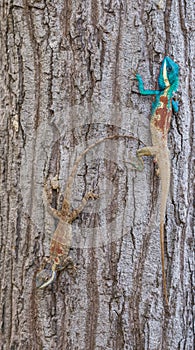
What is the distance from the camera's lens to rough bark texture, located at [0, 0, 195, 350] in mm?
1837

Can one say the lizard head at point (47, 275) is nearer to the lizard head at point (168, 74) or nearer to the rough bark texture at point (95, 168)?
the rough bark texture at point (95, 168)

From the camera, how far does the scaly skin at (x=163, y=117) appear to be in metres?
1.84

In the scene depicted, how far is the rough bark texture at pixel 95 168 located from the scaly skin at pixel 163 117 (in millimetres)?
29

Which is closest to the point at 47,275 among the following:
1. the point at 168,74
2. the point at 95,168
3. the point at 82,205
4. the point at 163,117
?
the point at 82,205

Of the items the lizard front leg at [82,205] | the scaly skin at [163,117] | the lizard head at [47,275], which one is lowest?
the lizard head at [47,275]

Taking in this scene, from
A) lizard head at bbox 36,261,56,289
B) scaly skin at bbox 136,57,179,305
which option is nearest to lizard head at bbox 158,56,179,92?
scaly skin at bbox 136,57,179,305

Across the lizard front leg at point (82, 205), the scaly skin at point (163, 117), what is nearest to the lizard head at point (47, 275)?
the lizard front leg at point (82, 205)

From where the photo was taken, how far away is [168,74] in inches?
73.1

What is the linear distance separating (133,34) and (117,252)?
0.86 meters

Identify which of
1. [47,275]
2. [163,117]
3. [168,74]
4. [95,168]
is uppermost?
[168,74]

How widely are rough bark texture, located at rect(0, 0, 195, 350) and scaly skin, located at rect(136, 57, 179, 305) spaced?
29 millimetres

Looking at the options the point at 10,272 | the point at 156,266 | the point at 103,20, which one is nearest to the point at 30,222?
the point at 10,272

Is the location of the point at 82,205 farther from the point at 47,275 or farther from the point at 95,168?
the point at 47,275

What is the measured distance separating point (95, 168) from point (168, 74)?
47 centimetres
